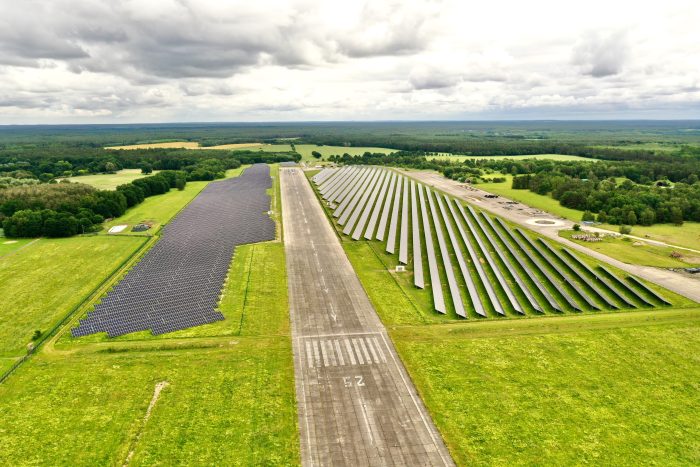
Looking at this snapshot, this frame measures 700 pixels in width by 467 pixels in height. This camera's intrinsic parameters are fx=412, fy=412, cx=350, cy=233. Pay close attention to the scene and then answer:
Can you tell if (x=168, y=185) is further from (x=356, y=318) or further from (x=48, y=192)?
(x=356, y=318)

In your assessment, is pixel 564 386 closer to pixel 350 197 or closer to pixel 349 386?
pixel 349 386

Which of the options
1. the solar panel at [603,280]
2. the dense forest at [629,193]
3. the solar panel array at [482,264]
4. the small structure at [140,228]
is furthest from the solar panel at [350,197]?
the solar panel at [603,280]

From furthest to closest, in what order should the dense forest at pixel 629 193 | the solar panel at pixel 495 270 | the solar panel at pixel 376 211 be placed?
the dense forest at pixel 629 193 → the solar panel at pixel 376 211 → the solar panel at pixel 495 270

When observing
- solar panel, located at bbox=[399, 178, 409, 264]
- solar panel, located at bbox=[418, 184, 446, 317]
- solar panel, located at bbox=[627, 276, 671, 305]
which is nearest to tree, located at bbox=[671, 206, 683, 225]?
solar panel, located at bbox=[627, 276, 671, 305]

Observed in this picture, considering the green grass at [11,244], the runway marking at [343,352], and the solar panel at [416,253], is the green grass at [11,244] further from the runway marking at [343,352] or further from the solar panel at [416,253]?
the solar panel at [416,253]

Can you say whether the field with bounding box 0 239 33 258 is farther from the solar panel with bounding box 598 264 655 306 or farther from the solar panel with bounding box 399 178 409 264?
the solar panel with bounding box 598 264 655 306

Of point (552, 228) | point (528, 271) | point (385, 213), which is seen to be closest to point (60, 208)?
point (385, 213)

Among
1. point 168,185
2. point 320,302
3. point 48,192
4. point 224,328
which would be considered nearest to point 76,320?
point 224,328
